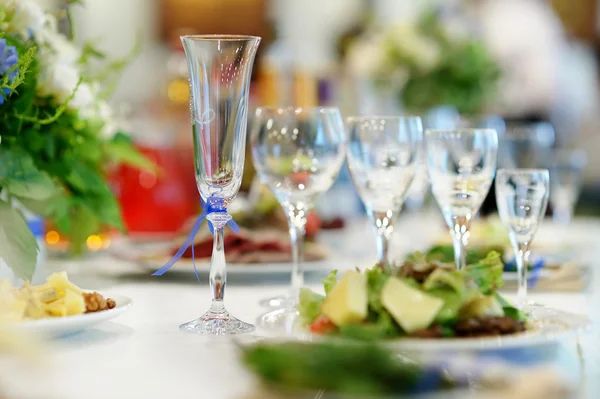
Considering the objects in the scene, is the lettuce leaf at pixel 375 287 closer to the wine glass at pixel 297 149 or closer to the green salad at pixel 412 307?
the green salad at pixel 412 307

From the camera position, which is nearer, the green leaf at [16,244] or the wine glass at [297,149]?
the green leaf at [16,244]

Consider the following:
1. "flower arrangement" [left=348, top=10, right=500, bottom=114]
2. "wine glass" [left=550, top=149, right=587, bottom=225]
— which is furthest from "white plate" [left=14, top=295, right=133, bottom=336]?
"flower arrangement" [left=348, top=10, right=500, bottom=114]

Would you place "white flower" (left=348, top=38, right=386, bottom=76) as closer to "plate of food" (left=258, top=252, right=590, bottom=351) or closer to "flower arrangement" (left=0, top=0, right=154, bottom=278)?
"flower arrangement" (left=0, top=0, right=154, bottom=278)

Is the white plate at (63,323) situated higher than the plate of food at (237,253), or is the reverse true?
the white plate at (63,323)

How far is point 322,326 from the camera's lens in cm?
78

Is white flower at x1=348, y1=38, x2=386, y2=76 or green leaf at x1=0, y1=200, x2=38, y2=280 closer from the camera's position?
green leaf at x1=0, y1=200, x2=38, y2=280

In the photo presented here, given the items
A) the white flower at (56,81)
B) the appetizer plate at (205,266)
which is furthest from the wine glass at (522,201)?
the white flower at (56,81)

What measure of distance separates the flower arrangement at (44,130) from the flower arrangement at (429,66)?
1.57 m

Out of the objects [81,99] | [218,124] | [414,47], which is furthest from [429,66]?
[218,124]

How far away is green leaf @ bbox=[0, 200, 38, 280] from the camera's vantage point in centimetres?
97

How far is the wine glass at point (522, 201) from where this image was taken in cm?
98

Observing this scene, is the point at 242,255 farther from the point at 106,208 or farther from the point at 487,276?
the point at 487,276

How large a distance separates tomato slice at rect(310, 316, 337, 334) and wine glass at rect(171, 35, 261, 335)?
0.13 meters

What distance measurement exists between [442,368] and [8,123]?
0.64 m
